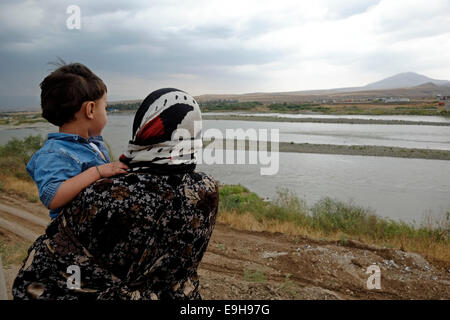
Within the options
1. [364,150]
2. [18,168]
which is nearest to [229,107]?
[364,150]

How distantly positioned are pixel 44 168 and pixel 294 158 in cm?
1943

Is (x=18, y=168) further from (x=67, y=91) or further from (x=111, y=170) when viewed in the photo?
(x=111, y=170)

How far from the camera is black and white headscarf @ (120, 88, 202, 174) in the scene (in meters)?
1.12

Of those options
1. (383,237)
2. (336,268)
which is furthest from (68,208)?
(383,237)

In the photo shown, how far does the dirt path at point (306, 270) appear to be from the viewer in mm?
4051

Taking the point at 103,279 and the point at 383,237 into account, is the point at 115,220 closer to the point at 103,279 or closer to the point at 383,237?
the point at 103,279

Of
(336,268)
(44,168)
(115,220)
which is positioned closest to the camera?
(115,220)

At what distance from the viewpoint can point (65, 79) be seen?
4.12 ft

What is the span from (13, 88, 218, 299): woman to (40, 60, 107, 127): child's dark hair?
0.92ft

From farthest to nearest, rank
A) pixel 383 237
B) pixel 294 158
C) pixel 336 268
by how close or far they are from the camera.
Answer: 1. pixel 294 158
2. pixel 383 237
3. pixel 336 268

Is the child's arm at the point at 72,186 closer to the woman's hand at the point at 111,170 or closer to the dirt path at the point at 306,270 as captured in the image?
the woman's hand at the point at 111,170

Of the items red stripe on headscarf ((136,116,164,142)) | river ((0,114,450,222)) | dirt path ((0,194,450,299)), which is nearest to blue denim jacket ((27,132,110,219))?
red stripe on headscarf ((136,116,164,142))

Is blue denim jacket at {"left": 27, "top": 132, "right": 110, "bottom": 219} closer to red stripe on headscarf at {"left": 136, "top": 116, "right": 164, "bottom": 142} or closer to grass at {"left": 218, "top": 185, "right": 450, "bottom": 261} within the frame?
red stripe on headscarf at {"left": 136, "top": 116, "right": 164, "bottom": 142}

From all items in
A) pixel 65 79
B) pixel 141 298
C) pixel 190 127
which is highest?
pixel 65 79
